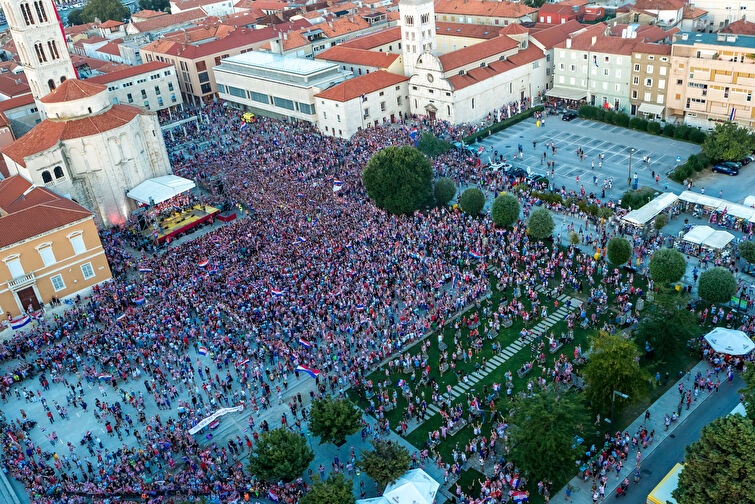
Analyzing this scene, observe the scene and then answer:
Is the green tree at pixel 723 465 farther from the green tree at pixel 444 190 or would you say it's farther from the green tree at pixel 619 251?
the green tree at pixel 444 190

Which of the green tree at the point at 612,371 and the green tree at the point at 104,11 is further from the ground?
the green tree at the point at 104,11

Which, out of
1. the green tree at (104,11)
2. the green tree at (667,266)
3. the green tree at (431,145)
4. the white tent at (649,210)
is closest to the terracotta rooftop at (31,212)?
the green tree at (431,145)

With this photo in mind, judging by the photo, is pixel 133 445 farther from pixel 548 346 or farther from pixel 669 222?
pixel 669 222

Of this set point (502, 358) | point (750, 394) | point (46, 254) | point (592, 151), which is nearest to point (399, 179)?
point (502, 358)

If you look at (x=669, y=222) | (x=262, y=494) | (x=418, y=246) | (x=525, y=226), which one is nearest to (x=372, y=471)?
(x=262, y=494)

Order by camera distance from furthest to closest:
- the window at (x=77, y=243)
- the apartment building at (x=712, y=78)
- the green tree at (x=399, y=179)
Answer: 1. the apartment building at (x=712, y=78)
2. the green tree at (x=399, y=179)
3. the window at (x=77, y=243)

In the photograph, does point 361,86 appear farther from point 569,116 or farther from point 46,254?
point 46,254
